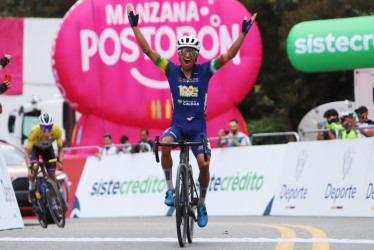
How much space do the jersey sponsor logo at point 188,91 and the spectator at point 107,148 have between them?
36.2ft

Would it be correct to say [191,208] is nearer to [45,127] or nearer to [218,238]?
[218,238]

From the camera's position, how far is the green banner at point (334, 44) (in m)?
21.0

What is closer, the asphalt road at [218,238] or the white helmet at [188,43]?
the asphalt road at [218,238]

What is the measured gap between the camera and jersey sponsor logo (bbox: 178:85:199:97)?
37.2ft

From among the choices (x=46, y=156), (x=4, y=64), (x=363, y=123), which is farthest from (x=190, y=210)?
(x=363, y=123)

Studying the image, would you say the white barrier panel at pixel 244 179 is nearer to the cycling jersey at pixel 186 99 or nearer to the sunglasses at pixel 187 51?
the cycling jersey at pixel 186 99

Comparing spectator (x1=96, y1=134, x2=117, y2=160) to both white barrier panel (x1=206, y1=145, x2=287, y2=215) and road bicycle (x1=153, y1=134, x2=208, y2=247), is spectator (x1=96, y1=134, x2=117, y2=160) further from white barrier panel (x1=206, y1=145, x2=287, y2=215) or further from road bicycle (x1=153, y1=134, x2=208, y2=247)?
road bicycle (x1=153, y1=134, x2=208, y2=247)

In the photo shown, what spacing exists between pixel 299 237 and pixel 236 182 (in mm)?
8327


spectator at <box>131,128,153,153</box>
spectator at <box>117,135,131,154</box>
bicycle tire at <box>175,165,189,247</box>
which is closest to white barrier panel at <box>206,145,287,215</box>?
spectator at <box>131,128,153,153</box>

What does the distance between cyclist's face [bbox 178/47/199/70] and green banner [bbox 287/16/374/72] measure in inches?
402

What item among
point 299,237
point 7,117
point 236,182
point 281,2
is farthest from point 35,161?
point 281,2

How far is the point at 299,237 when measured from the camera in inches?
456

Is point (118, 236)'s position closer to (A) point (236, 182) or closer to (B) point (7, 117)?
(A) point (236, 182)

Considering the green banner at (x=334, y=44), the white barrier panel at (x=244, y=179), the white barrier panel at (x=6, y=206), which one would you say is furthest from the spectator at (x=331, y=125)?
the white barrier panel at (x=6, y=206)
